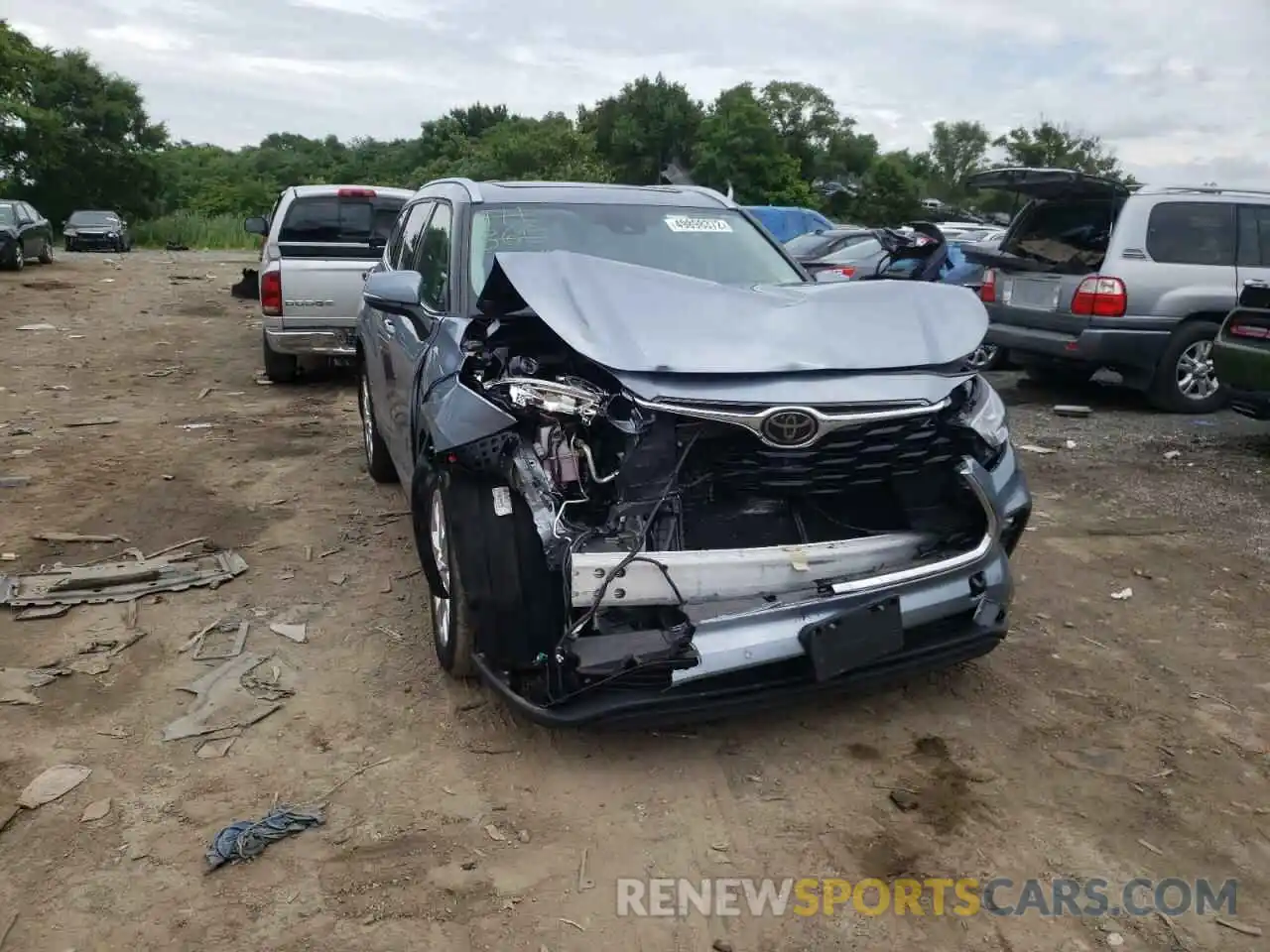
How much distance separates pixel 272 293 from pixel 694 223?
5445 mm

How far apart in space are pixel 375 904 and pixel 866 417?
1946 millimetres

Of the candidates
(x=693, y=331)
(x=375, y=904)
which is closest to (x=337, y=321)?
(x=693, y=331)

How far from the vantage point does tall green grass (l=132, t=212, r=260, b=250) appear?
44062 millimetres

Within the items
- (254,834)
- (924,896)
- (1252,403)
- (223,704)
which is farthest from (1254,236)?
(254,834)

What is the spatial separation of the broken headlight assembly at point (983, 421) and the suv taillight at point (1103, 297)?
5269 millimetres

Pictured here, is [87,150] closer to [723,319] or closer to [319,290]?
[319,290]

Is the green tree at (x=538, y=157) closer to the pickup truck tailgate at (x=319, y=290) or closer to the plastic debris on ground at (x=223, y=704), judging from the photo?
the pickup truck tailgate at (x=319, y=290)

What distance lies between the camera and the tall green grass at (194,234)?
44.1m

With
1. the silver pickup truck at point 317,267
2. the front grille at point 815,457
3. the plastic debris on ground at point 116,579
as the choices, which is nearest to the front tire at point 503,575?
the front grille at point 815,457

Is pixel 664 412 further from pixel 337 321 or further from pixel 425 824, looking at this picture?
pixel 337 321

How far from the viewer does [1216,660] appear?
4.07 metres

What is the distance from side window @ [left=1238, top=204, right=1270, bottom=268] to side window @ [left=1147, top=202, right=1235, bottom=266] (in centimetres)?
9

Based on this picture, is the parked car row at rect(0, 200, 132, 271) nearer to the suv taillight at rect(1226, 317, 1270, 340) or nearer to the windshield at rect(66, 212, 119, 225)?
the windshield at rect(66, 212, 119, 225)

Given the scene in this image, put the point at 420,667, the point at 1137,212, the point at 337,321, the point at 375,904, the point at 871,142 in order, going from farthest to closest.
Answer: the point at 871,142
the point at 337,321
the point at 1137,212
the point at 420,667
the point at 375,904
